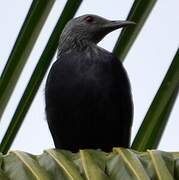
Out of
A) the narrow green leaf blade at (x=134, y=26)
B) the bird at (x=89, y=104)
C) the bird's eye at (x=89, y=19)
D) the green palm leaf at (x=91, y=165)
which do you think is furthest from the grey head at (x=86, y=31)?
the green palm leaf at (x=91, y=165)

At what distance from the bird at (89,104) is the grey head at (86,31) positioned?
0.58 m

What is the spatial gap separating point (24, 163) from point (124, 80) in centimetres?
149

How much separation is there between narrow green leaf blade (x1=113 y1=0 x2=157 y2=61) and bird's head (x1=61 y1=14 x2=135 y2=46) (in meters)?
1.61

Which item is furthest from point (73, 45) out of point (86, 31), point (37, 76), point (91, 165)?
point (91, 165)

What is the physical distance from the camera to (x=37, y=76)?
191 cm

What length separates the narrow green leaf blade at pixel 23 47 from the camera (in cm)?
182

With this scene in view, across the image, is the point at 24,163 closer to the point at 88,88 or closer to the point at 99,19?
the point at 88,88

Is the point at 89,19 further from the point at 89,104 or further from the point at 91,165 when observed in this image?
the point at 91,165

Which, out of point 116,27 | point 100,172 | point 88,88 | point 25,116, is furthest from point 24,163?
point 116,27

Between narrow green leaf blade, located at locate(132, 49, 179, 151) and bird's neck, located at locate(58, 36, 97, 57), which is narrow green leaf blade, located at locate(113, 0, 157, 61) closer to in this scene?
narrow green leaf blade, located at locate(132, 49, 179, 151)

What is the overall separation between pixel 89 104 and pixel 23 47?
0.98 m

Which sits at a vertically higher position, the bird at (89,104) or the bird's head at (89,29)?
the bird's head at (89,29)

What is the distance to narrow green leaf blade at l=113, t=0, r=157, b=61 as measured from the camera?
1826mm

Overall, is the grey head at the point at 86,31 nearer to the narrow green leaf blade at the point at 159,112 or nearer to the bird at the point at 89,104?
the bird at the point at 89,104
